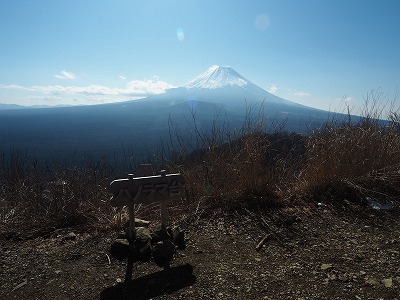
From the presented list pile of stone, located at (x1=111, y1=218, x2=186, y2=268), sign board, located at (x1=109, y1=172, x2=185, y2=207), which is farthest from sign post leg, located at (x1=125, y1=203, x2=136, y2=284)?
sign board, located at (x1=109, y1=172, x2=185, y2=207)

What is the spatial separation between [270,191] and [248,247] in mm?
1205

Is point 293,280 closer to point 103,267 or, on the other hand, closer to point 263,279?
point 263,279

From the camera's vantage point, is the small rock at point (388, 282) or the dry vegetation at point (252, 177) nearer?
the small rock at point (388, 282)

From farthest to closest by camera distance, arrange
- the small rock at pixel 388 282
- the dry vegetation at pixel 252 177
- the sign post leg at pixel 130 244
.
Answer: the dry vegetation at pixel 252 177 → the sign post leg at pixel 130 244 → the small rock at pixel 388 282

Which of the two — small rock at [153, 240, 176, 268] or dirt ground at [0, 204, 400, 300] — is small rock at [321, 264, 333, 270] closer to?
dirt ground at [0, 204, 400, 300]

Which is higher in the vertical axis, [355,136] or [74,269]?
[355,136]

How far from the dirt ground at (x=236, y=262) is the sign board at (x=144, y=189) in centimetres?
55

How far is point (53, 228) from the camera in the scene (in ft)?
11.4

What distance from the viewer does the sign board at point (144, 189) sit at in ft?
8.88

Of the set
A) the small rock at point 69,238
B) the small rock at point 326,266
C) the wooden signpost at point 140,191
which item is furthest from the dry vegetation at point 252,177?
the small rock at point 326,266

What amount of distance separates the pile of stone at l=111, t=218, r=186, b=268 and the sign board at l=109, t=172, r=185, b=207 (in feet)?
1.12

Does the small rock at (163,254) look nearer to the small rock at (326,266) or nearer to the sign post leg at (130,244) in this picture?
the sign post leg at (130,244)

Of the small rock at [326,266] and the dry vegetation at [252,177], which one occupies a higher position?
the dry vegetation at [252,177]

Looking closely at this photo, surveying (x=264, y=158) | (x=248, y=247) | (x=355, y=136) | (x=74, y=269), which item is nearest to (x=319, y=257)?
(x=248, y=247)
